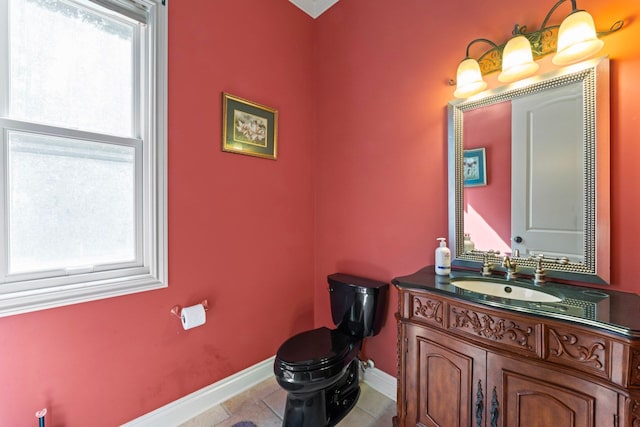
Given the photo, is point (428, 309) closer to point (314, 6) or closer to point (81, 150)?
point (81, 150)

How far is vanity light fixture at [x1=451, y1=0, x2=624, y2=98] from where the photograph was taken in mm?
1104

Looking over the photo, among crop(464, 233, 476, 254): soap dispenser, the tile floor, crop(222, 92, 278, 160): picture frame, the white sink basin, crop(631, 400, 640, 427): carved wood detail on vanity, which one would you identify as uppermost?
crop(222, 92, 278, 160): picture frame

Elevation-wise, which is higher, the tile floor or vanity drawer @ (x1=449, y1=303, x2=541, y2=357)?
vanity drawer @ (x1=449, y1=303, x2=541, y2=357)

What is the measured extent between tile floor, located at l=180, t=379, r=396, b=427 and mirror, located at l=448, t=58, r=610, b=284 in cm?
105

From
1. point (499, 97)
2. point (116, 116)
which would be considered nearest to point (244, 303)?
point (116, 116)

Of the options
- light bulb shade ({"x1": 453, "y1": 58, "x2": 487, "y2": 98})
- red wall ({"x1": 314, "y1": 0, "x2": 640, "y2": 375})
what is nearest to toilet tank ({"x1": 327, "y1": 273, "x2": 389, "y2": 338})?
red wall ({"x1": 314, "y1": 0, "x2": 640, "y2": 375})

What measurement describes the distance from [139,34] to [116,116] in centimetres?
48

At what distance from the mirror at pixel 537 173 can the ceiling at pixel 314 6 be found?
4.72 feet

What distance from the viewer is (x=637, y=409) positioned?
2.61 feet

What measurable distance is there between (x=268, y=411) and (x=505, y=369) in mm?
1394

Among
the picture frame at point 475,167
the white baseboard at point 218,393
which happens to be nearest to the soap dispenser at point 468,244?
the picture frame at point 475,167

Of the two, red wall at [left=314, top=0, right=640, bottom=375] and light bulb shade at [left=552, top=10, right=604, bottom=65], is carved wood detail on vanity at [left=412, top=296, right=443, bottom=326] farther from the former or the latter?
light bulb shade at [left=552, top=10, right=604, bottom=65]

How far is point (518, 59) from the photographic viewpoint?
1268 millimetres

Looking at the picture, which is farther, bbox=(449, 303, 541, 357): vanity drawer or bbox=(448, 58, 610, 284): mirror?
bbox=(448, 58, 610, 284): mirror
